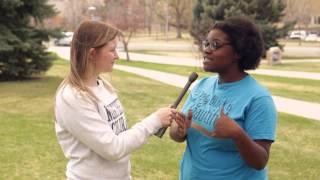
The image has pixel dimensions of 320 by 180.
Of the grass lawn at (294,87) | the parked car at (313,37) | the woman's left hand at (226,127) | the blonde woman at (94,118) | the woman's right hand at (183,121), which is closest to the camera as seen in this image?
the woman's left hand at (226,127)

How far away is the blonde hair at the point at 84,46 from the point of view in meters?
2.29

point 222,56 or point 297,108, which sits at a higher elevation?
point 222,56

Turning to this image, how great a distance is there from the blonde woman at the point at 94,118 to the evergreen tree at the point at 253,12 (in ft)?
89.0

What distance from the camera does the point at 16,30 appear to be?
14297 millimetres

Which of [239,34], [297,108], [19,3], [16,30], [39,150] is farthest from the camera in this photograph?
[16,30]

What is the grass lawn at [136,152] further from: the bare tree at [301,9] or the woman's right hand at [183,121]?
the bare tree at [301,9]

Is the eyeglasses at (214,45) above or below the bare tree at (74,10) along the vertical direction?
above

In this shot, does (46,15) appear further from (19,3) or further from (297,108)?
(297,108)

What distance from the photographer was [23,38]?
14.3 metres

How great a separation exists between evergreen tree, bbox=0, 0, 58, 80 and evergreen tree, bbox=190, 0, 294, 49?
1562cm

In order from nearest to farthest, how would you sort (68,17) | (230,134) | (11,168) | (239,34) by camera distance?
(230,134) < (239,34) < (11,168) < (68,17)

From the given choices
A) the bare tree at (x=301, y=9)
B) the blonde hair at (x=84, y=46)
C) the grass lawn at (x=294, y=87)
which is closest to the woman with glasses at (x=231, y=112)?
the blonde hair at (x=84, y=46)

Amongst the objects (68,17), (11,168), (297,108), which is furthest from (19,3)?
(68,17)

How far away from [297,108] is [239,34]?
918 centimetres
